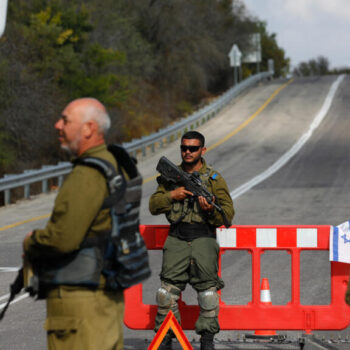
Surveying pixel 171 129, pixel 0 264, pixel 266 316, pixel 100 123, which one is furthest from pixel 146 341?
pixel 171 129

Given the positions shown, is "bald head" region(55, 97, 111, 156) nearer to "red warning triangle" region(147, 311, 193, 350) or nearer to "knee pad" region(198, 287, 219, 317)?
"red warning triangle" region(147, 311, 193, 350)

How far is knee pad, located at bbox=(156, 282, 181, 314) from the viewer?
684cm

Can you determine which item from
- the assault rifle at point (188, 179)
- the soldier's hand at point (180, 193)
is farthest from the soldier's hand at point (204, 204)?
the soldier's hand at point (180, 193)

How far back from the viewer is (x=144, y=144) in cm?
2928

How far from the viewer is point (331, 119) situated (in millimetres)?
38219

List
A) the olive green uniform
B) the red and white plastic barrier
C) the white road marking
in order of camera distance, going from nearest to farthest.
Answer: the olive green uniform → the red and white plastic barrier → the white road marking

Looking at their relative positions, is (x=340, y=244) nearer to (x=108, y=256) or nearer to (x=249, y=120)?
(x=108, y=256)

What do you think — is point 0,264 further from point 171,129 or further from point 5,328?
point 171,129

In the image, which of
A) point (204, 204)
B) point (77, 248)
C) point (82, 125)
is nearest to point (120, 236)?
point (77, 248)

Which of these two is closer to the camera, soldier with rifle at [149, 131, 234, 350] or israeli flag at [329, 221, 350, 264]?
soldier with rifle at [149, 131, 234, 350]

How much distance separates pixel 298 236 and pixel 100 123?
380 centimetres

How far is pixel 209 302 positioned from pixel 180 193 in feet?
3.00

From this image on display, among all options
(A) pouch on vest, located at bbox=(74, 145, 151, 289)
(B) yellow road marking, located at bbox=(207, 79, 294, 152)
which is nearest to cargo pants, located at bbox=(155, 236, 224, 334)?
(A) pouch on vest, located at bbox=(74, 145, 151, 289)

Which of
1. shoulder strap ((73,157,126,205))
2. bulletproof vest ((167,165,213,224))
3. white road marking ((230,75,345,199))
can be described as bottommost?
white road marking ((230,75,345,199))
